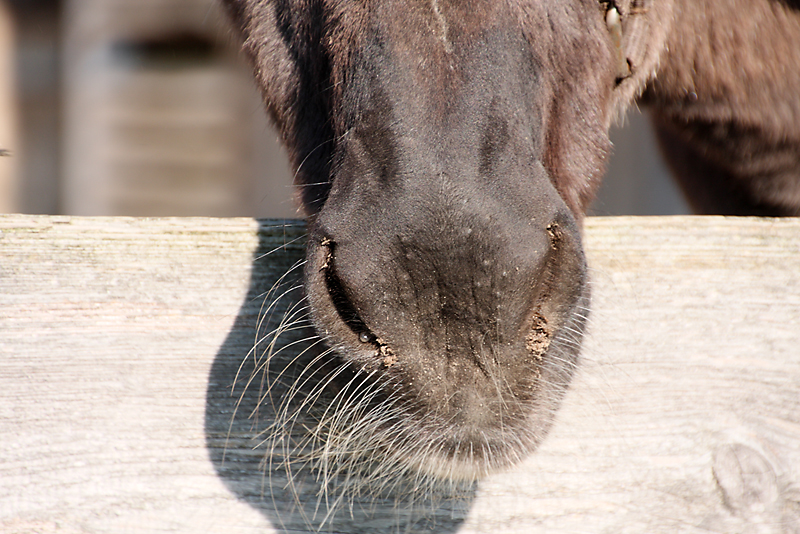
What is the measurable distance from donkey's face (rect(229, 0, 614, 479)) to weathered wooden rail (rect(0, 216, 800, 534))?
0.11 m

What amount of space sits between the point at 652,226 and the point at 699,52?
0.81 m

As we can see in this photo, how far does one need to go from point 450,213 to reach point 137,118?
218 inches

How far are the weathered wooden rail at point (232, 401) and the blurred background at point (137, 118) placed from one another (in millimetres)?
4115

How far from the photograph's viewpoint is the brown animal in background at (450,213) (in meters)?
0.75

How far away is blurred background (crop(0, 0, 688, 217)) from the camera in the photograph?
5.15 metres

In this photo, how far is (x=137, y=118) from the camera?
5.63 meters

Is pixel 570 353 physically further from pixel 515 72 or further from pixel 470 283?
pixel 515 72

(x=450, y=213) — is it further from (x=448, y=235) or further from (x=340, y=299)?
(x=340, y=299)

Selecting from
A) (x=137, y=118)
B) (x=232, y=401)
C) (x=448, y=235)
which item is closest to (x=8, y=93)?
(x=137, y=118)

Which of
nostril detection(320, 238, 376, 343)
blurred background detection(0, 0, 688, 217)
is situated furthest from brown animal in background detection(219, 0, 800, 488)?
blurred background detection(0, 0, 688, 217)

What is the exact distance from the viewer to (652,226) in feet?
3.16

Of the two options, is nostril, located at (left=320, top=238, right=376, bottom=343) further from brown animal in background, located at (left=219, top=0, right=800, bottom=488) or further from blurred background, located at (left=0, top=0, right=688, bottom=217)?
blurred background, located at (left=0, top=0, right=688, bottom=217)

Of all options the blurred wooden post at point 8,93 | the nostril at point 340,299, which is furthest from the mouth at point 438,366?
the blurred wooden post at point 8,93

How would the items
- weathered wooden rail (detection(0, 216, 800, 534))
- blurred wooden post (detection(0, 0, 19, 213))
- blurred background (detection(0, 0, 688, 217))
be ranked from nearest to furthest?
weathered wooden rail (detection(0, 216, 800, 534))
blurred wooden post (detection(0, 0, 19, 213))
blurred background (detection(0, 0, 688, 217))
